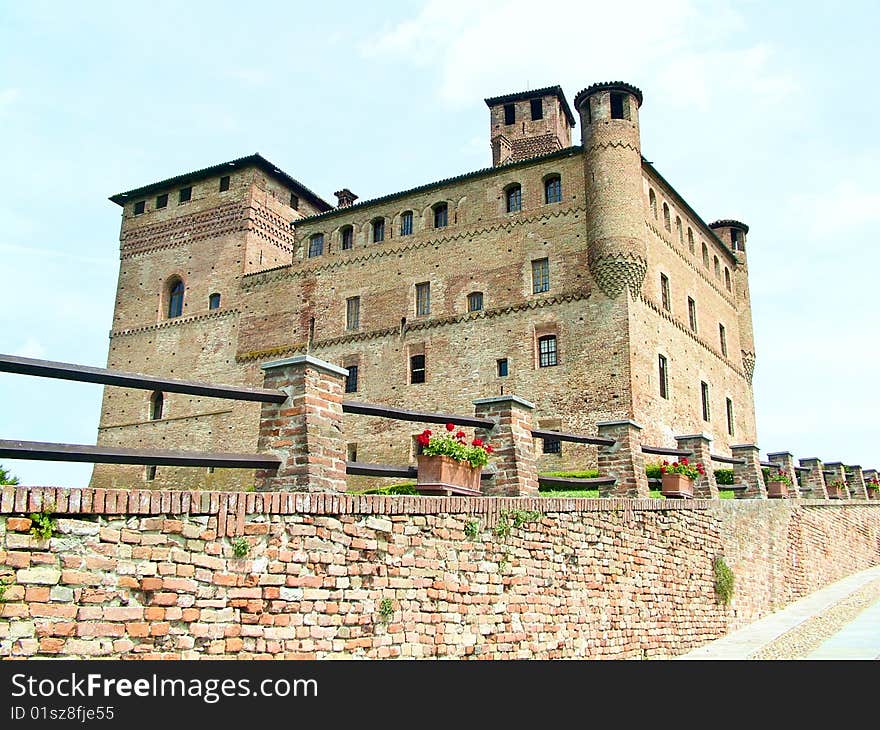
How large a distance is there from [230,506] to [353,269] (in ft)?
94.2

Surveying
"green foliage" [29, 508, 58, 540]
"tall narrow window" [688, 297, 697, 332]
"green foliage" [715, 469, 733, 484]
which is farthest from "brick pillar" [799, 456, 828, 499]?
"green foliage" [29, 508, 58, 540]

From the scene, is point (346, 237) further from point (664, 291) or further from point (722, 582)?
point (722, 582)

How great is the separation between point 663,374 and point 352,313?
12.5 m

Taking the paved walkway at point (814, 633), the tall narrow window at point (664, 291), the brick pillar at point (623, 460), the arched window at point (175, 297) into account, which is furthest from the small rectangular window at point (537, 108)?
the brick pillar at point (623, 460)

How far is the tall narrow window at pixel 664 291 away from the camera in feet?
100

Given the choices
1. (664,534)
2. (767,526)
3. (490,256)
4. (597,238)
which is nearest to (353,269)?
(490,256)

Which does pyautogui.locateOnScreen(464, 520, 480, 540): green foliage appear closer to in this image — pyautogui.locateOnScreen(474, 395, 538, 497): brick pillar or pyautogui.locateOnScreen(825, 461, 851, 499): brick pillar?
pyautogui.locateOnScreen(474, 395, 538, 497): brick pillar

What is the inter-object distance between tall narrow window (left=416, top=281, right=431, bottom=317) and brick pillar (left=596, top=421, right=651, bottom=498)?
763 inches

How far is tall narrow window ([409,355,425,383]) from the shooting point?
31.8 m

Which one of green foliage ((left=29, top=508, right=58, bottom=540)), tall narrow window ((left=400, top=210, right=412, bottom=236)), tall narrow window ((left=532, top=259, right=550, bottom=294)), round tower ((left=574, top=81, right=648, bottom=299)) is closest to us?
green foliage ((left=29, top=508, right=58, bottom=540))

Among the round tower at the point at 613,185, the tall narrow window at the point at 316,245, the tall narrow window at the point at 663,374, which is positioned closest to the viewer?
the round tower at the point at 613,185

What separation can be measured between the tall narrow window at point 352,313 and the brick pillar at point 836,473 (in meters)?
17.7

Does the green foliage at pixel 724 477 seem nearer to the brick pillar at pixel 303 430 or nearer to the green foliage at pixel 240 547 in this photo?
the brick pillar at pixel 303 430
